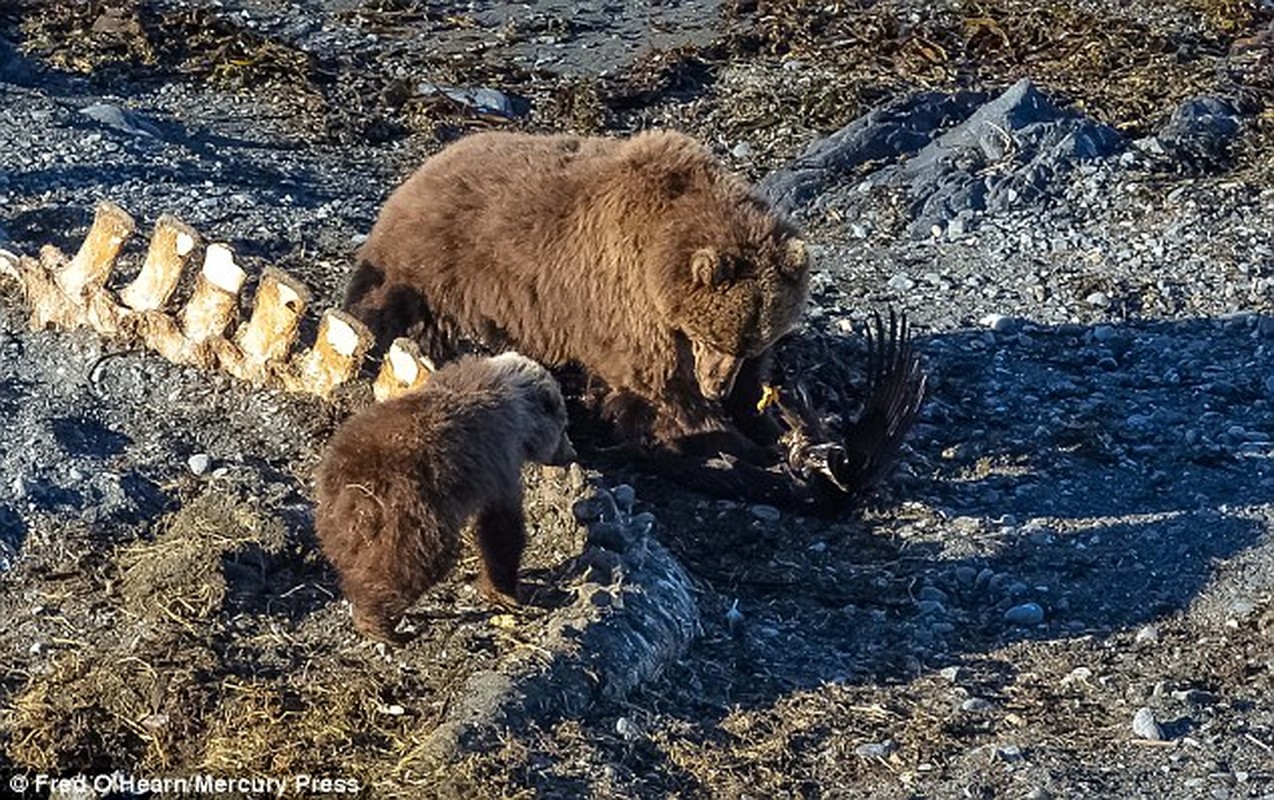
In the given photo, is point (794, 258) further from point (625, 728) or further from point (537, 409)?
point (625, 728)

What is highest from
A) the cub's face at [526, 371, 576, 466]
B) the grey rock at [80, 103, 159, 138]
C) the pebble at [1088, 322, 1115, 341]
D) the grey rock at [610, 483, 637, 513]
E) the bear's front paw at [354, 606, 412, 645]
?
the cub's face at [526, 371, 576, 466]

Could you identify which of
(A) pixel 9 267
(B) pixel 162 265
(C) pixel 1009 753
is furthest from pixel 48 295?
(C) pixel 1009 753

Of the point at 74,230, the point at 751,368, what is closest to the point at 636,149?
the point at 751,368

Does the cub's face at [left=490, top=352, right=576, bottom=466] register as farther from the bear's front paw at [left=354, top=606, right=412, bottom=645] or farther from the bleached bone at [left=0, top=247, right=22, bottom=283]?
the bleached bone at [left=0, top=247, right=22, bottom=283]

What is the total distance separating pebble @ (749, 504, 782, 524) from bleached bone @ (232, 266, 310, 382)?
7.02 ft

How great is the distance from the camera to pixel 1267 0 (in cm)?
1664

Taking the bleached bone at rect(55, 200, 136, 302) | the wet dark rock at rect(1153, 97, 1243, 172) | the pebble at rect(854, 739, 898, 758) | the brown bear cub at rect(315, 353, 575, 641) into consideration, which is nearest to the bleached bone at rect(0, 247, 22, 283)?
the bleached bone at rect(55, 200, 136, 302)

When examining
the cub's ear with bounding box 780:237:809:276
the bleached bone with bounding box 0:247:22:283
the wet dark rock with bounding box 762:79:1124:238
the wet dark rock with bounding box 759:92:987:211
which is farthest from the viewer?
the wet dark rock with bounding box 759:92:987:211

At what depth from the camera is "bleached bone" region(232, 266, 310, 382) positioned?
351 inches

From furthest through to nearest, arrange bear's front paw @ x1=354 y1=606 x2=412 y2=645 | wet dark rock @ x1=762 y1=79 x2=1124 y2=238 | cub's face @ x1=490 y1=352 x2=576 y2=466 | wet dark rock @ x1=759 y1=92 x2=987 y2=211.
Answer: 1. wet dark rock @ x1=759 y1=92 x2=987 y2=211
2. wet dark rock @ x1=762 y1=79 x2=1124 y2=238
3. cub's face @ x1=490 y1=352 x2=576 y2=466
4. bear's front paw @ x1=354 y1=606 x2=412 y2=645

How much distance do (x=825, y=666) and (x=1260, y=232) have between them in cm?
609

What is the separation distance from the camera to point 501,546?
297 inches

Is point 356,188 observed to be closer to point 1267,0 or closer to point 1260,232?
point 1260,232

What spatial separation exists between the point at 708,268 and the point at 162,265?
2493 millimetres
